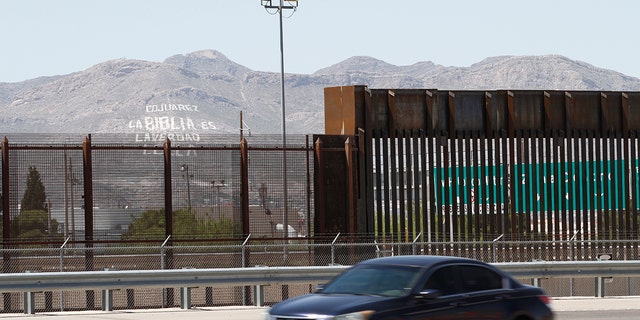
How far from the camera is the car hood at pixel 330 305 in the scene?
1432 centimetres

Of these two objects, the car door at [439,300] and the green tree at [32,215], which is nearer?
the car door at [439,300]

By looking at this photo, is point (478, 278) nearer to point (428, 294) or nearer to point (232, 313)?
point (428, 294)

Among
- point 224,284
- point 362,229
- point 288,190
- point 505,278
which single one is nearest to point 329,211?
point 362,229

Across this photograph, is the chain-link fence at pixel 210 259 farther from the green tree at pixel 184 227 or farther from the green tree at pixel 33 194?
the green tree at pixel 33 194

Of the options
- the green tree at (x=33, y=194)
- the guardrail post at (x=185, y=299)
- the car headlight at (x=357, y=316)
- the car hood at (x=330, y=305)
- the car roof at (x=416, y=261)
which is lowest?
the guardrail post at (x=185, y=299)

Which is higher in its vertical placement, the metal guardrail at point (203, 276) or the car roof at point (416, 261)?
the car roof at point (416, 261)

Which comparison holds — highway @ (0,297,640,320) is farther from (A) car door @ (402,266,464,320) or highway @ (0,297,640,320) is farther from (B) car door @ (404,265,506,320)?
(A) car door @ (402,266,464,320)

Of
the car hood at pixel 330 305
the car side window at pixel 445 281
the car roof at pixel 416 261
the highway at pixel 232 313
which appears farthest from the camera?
the highway at pixel 232 313

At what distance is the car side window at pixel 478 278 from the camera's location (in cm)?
1560

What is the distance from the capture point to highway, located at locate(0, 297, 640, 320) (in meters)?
21.4

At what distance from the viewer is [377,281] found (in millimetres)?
15250

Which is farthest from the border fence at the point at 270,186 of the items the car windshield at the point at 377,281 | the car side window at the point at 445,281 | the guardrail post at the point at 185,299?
the car side window at the point at 445,281

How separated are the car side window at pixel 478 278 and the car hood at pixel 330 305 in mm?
1308

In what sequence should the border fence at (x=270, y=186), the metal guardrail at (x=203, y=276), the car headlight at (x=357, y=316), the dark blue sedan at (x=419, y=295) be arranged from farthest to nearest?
the border fence at (x=270, y=186), the metal guardrail at (x=203, y=276), the dark blue sedan at (x=419, y=295), the car headlight at (x=357, y=316)
